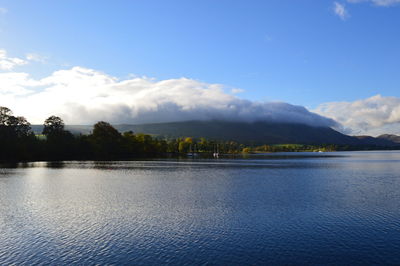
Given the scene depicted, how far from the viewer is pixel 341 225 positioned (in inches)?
1423

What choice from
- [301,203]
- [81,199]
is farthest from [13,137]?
[301,203]

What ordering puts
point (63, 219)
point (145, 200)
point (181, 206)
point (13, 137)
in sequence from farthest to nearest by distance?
point (13, 137)
point (145, 200)
point (181, 206)
point (63, 219)

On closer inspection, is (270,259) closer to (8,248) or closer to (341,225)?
(341,225)

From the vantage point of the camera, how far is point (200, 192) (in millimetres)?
61438

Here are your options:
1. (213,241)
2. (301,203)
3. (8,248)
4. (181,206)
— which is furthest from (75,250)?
(301,203)

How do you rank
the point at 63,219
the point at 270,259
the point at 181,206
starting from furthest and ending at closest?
1. the point at 181,206
2. the point at 63,219
3. the point at 270,259

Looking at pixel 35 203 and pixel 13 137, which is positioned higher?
pixel 13 137

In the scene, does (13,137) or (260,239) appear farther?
(13,137)

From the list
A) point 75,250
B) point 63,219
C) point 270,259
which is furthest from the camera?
point 63,219

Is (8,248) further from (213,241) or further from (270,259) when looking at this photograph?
(270,259)

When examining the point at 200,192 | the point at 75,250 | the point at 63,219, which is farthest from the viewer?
the point at 200,192

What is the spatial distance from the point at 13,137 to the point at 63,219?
158 meters

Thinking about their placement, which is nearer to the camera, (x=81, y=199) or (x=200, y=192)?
(x=81, y=199)

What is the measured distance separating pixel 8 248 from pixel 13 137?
16683 cm
